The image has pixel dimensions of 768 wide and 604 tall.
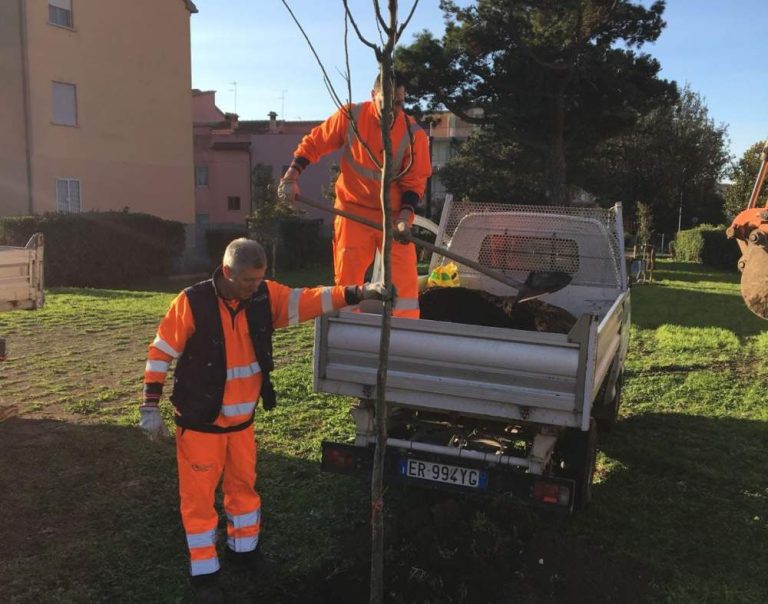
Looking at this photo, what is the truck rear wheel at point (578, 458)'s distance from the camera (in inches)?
155

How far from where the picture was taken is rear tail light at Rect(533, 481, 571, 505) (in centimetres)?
351

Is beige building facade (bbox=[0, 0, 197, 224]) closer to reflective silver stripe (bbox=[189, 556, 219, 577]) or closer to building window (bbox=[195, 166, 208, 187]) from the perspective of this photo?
building window (bbox=[195, 166, 208, 187])

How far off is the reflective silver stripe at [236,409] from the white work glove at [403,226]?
3.51 ft

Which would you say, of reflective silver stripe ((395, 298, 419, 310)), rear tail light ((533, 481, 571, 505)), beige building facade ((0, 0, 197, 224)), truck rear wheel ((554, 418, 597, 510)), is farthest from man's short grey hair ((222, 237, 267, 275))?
beige building facade ((0, 0, 197, 224))

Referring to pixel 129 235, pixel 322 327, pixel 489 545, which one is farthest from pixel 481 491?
pixel 129 235

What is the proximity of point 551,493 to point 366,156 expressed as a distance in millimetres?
2183

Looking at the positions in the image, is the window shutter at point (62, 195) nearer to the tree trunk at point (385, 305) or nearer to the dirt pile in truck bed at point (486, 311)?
the dirt pile in truck bed at point (486, 311)

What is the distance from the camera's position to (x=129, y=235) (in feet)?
59.3

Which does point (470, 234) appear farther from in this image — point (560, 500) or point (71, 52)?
point (71, 52)

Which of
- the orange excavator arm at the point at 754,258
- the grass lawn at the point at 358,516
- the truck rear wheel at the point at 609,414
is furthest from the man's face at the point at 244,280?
the truck rear wheel at the point at 609,414

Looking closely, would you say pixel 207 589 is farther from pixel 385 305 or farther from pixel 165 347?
pixel 385 305

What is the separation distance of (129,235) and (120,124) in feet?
22.7

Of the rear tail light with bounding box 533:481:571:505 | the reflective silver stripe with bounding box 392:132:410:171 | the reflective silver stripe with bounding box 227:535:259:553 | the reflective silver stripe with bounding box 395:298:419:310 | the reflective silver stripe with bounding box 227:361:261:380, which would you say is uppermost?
the reflective silver stripe with bounding box 392:132:410:171

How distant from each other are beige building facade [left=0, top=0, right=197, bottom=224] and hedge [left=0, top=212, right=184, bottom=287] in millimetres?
4160
